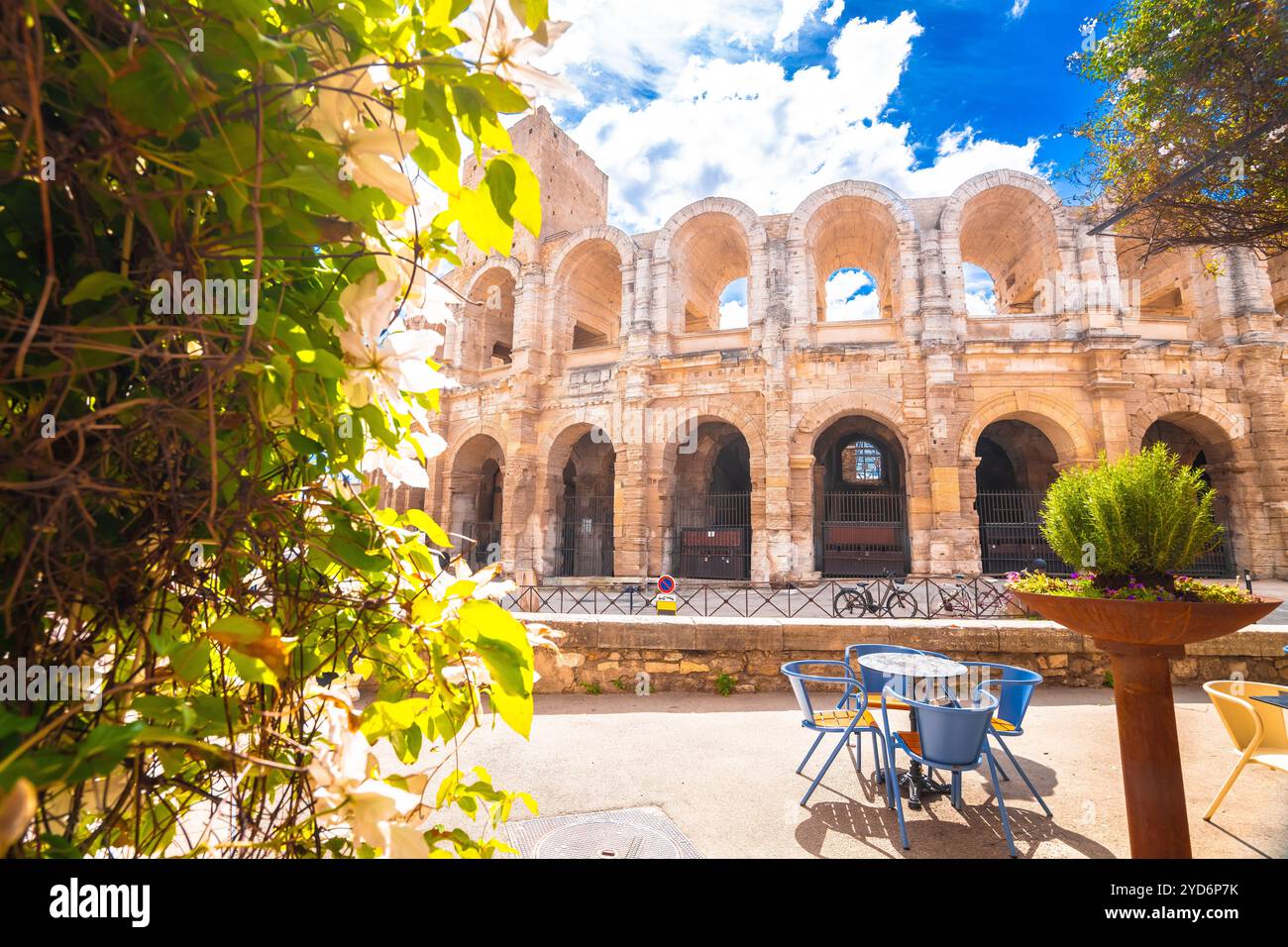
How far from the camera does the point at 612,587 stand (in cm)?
1309

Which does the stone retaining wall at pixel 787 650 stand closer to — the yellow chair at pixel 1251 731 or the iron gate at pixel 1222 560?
the yellow chair at pixel 1251 731

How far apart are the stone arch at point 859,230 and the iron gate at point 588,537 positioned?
8048 mm

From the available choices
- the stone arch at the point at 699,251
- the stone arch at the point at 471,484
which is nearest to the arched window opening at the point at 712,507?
the stone arch at the point at 699,251

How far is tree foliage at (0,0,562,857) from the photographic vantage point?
0.48 metres

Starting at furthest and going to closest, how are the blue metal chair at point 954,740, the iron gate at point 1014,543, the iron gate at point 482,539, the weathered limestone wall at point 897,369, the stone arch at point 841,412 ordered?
the iron gate at point 482,539 → the iron gate at point 1014,543 → the stone arch at point 841,412 → the weathered limestone wall at point 897,369 → the blue metal chair at point 954,740

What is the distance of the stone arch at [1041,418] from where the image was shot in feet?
40.0

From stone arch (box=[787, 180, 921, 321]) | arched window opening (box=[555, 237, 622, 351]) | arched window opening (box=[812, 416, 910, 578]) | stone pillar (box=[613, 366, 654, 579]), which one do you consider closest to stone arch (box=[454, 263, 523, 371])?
arched window opening (box=[555, 237, 622, 351])

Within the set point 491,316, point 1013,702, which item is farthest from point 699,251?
point 1013,702

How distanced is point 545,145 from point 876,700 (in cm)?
1782

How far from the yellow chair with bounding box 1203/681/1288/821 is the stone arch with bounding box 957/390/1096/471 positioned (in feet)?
30.2

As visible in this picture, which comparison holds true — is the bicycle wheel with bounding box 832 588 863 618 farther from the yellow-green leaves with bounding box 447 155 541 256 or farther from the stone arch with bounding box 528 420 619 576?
the yellow-green leaves with bounding box 447 155 541 256
